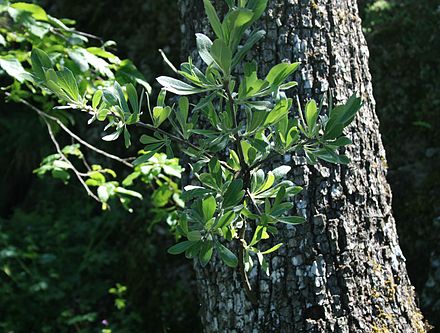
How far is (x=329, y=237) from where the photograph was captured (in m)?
1.95

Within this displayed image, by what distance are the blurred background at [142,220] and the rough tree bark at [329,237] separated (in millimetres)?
1128

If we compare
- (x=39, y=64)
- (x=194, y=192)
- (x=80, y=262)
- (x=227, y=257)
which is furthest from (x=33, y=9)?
(x=80, y=262)

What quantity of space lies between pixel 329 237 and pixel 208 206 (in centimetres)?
66

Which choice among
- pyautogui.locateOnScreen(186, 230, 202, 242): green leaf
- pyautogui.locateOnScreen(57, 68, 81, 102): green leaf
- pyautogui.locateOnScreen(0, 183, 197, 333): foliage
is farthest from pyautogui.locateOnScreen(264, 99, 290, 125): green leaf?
pyautogui.locateOnScreen(0, 183, 197, 333): foliage

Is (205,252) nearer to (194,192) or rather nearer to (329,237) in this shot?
(194,192)

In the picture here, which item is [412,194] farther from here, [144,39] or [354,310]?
[144,39]

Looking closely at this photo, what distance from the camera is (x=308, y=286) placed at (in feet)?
6.30

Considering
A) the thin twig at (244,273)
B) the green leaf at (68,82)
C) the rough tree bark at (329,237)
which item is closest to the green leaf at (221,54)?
the green leaf at (68,82)

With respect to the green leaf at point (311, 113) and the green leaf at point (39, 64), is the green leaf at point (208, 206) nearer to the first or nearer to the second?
the green leaf at point (311, 113)

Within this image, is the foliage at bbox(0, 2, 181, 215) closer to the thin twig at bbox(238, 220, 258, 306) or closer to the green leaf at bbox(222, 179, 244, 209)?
the thin twig at bbox(238, 220, 258, 306)

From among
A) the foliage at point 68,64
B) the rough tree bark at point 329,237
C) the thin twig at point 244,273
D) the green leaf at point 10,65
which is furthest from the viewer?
the foliage at point 68,64

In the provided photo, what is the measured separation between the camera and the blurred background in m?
3.46

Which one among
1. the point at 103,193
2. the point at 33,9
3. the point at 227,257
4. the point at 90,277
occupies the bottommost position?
the point at 227,257

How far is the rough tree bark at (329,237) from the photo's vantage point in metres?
1.93
